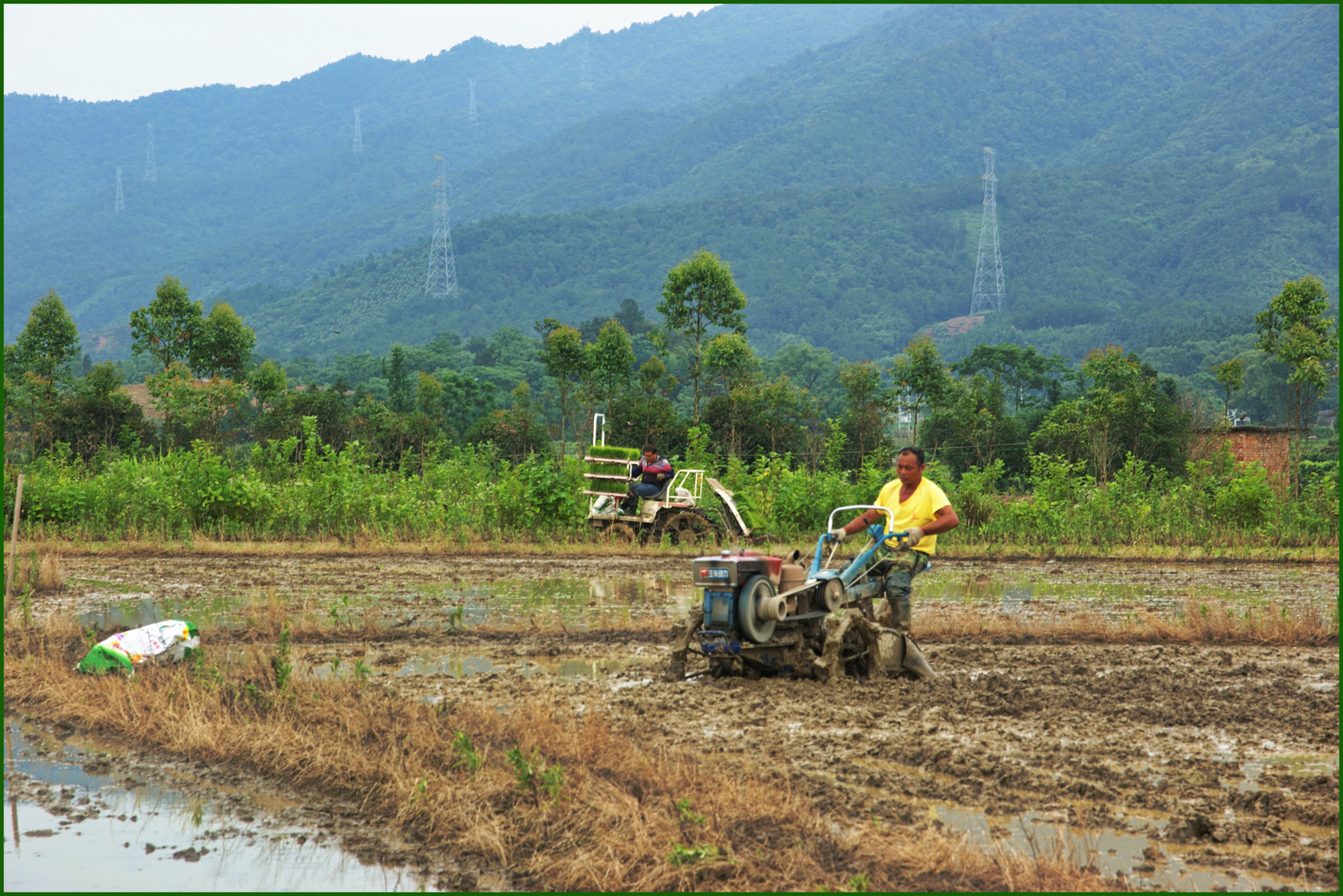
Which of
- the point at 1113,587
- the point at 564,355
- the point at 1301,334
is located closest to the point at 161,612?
the point at 1113,587

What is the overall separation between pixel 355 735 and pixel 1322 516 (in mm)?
17961

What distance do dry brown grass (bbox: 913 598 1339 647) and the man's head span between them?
7.85 feet

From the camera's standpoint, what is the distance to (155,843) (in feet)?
→ 17.5

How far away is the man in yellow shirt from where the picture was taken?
813cm

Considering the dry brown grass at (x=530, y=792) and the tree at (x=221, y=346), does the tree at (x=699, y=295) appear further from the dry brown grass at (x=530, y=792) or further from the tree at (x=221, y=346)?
the dry brown grass at (x=530, y=792)

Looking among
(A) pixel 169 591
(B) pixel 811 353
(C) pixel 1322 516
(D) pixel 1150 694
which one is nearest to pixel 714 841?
(D) pixel 1150 694

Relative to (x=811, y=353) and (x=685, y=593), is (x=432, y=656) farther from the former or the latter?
(x=811, y=353)

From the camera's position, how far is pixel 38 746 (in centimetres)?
685

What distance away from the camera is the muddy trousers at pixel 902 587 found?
27.5ft

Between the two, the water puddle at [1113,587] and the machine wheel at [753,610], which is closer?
the machine wheel at [753,610]

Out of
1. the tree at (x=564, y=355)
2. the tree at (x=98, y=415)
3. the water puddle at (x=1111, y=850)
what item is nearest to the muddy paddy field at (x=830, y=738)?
the water puddle at (x=1111, y=850)

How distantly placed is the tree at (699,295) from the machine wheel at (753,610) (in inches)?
A: 858

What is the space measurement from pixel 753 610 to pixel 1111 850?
127 inches

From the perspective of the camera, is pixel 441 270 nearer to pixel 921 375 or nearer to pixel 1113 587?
pixel 921 375
